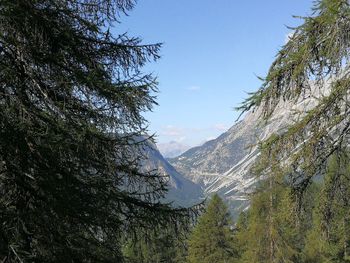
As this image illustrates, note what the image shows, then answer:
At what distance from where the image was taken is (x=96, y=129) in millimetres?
5312

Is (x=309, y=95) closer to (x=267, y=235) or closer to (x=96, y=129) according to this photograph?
(x=96, y=129)

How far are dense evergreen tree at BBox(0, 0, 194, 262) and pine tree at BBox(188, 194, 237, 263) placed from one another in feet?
74.1

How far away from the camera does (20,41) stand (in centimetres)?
509

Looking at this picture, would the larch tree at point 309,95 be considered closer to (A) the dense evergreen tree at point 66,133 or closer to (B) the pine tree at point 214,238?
(A) the dense evergreen tree at point 66,133

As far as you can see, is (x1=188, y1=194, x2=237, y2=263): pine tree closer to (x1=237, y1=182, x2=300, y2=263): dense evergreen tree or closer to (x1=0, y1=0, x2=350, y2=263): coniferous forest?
(x1=237, y1=182, x2=300, y2=263): dense evergreen tree

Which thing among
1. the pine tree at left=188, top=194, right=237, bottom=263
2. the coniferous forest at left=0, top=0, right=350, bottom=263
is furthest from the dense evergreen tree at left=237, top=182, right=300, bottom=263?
the coniferous forest at left=0, top=0, right=350, bottom=263

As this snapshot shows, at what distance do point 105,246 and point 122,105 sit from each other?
2.34 meters

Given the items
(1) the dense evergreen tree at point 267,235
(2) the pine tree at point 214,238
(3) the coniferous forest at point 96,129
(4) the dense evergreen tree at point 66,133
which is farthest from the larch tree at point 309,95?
(2) the pine tree at point 214,238

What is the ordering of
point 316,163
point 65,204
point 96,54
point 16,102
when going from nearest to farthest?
point 16,102 < point 65,204 < point 316,163 < point 96,54

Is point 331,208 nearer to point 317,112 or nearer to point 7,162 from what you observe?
point 317,112

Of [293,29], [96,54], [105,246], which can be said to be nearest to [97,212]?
[105,246]

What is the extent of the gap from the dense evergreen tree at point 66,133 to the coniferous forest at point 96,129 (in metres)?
0.02

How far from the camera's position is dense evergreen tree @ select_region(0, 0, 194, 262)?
475 centimetres

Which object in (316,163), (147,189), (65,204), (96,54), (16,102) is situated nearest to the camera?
(16,102)
